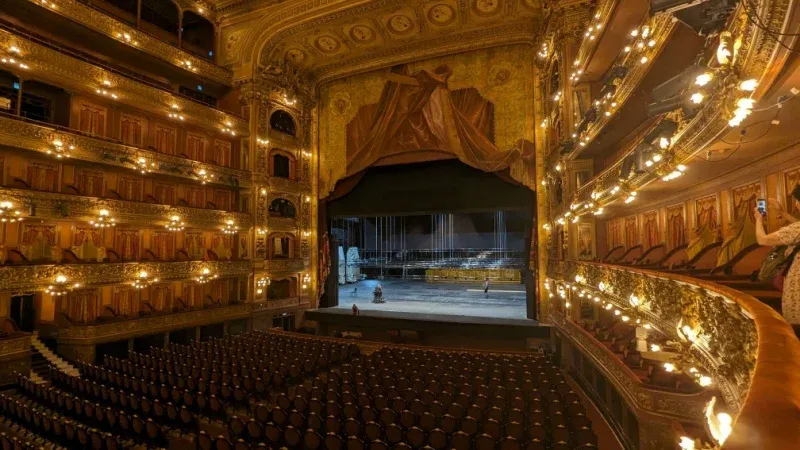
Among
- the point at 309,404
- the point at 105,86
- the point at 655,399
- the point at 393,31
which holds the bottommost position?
the point at 309,404

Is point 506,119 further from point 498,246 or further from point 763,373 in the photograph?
point 763,373

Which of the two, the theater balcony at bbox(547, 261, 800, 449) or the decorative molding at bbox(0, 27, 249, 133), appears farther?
the decorative molding at bbox(0, 27, 249, 133)

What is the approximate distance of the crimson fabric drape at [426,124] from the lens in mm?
17453

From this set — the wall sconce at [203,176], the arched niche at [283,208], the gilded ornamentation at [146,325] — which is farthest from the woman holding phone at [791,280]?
the arched niche at [283,208]

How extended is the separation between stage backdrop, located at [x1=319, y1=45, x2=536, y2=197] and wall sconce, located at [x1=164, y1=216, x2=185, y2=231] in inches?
276

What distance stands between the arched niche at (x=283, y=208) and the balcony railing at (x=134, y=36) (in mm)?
6159

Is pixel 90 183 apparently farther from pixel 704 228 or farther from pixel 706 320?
pixel 704 228

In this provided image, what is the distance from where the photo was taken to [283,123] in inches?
834

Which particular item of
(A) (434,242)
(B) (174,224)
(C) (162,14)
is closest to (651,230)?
(B) (174,224)

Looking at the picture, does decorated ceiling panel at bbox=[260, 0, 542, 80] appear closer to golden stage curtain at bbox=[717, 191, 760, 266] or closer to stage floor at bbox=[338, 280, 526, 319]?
stage floor at bbox=[338, 280, 526, 319]

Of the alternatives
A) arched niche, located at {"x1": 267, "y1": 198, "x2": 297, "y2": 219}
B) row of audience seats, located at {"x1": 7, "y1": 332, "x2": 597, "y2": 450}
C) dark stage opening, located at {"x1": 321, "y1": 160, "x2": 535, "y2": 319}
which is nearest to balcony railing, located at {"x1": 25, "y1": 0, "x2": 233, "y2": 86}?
arched niche, located at {"x1": 267, "y1": 198, "x2": 297, "y2": 219}

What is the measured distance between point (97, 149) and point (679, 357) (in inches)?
705

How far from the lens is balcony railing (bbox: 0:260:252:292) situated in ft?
39.5

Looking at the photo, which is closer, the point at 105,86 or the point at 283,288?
the point at 105,86
